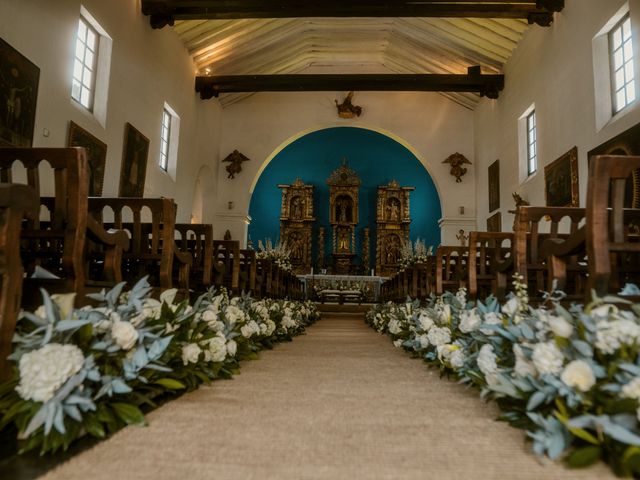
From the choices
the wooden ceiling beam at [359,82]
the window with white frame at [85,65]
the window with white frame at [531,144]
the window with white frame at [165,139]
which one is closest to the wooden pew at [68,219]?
the window with white frame at [85,65]

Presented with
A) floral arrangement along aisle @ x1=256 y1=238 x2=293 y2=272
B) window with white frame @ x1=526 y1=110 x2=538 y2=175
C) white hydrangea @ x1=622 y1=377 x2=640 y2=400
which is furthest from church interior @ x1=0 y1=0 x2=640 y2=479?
floral arrangement along aisle @ x1=256 y1=238 x2=293 y2=272

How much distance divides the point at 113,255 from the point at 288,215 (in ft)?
35.2

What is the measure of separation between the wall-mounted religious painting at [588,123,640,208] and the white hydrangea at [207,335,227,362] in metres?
5.60

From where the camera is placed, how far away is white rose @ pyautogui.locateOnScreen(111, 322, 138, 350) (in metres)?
1.54

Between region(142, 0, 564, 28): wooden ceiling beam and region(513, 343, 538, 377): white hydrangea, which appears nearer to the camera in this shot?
region(513, 343, 538, 377): white hydrangea

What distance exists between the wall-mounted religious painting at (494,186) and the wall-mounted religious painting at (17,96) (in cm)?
919

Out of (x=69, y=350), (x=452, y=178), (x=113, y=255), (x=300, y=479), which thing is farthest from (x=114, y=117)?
(x=452, y=178)

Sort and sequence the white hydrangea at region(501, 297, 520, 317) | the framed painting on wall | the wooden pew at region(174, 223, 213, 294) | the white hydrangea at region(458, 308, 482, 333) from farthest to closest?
Result: the framed painting on wall
the wooden pew at region(174, 223, 213, 294)
the white hydrangea at region(458, 308, 482, 333)
the white hydrangea at region(501, 297, 520, 317)

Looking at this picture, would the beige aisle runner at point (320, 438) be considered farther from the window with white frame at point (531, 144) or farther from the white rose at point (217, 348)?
the window with white frame at point (531, 144)

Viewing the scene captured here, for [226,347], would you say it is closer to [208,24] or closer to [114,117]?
[114,117]

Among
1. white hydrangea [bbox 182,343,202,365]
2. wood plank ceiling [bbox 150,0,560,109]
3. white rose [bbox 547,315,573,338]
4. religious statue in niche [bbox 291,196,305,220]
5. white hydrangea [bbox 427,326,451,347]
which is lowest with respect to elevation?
white hydrangea [bbox 182,343,202,365]

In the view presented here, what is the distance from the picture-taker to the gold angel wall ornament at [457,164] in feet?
41.9

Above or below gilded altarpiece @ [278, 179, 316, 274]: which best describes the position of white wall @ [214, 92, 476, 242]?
above

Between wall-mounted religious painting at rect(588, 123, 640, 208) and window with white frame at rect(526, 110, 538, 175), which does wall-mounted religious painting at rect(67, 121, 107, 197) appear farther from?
window with white frame at rect(526, 110, 538, 175)
